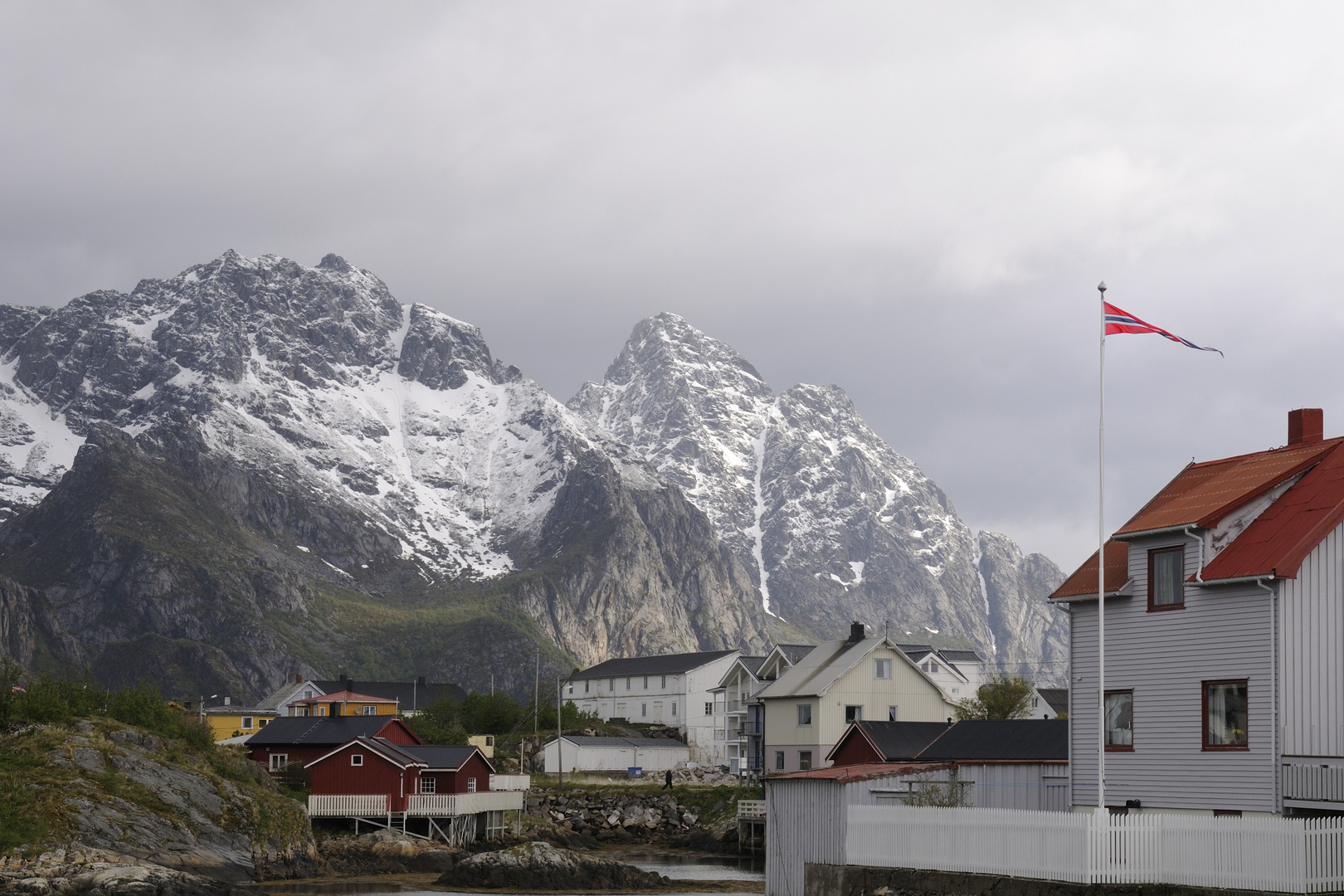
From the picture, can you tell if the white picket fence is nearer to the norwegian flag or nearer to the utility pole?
the norwegian flag

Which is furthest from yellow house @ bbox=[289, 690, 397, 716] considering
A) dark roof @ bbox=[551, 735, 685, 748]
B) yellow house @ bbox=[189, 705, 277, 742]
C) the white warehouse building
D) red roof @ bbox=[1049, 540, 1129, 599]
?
red roof @ bbox=[1049, 540, 1129, 599]

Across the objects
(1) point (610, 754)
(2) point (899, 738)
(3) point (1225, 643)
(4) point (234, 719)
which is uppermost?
(3) point (1225, 643)

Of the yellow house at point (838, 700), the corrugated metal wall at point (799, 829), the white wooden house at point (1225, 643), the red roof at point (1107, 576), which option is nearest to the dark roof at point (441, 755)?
the yellow house at point (838, 700)

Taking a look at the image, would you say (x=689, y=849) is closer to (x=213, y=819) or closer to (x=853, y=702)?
(x=853, y=702)

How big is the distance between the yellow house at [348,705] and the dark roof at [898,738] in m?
58.4

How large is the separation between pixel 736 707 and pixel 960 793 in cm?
6599

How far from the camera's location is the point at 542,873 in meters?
57.2

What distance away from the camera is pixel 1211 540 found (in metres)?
32.8

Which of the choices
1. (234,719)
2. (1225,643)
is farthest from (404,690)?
(1225,643)

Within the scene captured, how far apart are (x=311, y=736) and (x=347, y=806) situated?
763 centimetres

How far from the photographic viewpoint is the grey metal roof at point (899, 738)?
58875 mm

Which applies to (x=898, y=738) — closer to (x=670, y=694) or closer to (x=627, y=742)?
(x=627, y=742)

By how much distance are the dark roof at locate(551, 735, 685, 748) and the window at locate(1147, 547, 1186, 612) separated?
245ft

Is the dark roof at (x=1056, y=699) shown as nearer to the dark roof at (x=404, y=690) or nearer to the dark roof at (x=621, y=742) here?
the dark roof at (x=621, y=742)
